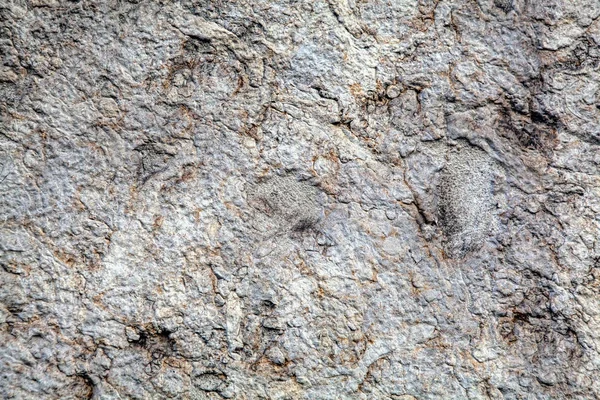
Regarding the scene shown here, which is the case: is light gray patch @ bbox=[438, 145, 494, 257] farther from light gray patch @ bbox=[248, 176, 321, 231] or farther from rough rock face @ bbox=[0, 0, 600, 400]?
light gray patch @ bbox=[248, 176, 321, 231]

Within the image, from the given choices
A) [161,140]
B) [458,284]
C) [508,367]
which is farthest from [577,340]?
[161,140]

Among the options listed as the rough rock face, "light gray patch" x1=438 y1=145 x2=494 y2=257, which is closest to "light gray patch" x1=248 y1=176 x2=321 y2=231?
the rough rock face

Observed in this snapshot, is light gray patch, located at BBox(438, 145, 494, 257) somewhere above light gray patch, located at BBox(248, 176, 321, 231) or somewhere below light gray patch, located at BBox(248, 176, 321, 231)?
above

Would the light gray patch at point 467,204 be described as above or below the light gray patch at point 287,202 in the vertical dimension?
above

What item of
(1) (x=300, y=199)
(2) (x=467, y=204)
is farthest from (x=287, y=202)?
(2) (x=467, y=204)

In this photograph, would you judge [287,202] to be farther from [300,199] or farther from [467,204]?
[467,204]

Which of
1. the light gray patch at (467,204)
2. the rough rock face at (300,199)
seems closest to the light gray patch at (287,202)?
the rough rock face at (300,199)

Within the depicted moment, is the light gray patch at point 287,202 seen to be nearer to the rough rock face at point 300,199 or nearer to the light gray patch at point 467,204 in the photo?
the rough rock face at point 300,199

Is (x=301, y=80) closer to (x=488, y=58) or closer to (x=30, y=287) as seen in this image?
(x=488, y=58)
